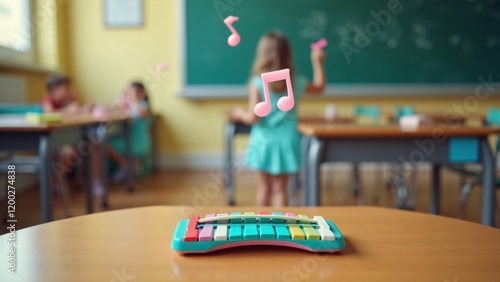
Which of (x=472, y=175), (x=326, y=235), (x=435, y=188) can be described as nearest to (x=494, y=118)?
(x=472, y=175)

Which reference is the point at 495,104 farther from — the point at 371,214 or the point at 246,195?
the point at 371,214

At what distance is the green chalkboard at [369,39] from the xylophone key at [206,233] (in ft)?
14.3

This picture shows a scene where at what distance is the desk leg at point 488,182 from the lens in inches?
72.2

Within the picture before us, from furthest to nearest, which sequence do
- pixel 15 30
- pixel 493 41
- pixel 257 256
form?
pixel 493 41, pixel 15 30, pixel 257 256

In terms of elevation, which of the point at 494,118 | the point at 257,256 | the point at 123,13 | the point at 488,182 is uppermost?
the point at 123,13

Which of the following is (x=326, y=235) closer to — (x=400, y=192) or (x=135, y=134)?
(x=400, y=192)

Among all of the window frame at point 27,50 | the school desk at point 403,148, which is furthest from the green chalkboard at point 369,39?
the school desk at point 403,148

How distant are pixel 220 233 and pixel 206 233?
0.02 meters

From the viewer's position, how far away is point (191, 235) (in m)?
0.63

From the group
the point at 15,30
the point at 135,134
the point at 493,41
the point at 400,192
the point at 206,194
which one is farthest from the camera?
the point at 493,41

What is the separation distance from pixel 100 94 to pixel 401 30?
3.32 meters

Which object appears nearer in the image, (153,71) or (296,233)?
(296,233)

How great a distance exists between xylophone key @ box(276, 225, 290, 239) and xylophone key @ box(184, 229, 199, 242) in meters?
0.11

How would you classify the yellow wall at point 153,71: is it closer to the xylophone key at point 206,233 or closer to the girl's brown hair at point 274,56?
the girl's brown hair at point 274,56
